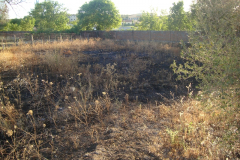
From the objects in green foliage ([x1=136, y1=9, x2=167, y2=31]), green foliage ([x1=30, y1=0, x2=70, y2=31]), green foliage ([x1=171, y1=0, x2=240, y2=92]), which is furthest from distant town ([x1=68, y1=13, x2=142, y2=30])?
green foliage ([x1=171, y1=0, x2=240, y2=92])

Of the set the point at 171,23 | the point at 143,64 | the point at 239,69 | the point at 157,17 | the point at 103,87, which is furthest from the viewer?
the point at 157,17

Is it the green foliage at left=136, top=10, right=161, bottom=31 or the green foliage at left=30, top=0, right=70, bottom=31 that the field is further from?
the green foliage at left=30, top=0, right=70, bottom=31

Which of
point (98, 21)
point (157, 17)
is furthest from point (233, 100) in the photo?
point (98, 21)

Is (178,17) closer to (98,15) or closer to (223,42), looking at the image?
(98,15)

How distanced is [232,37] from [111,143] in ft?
7.77

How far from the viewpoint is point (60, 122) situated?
3.79 m

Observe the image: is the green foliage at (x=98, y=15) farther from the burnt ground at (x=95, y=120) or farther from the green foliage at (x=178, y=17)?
the burnt ground at (x=95, y=120)

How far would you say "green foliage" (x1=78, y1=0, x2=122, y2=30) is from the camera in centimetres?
3070

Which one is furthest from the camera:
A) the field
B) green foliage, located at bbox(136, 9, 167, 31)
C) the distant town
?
the distant town

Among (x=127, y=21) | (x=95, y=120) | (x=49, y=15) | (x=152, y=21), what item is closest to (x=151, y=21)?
(x=152, y=21)

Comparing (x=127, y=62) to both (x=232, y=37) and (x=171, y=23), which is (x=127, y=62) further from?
(x=171, y=23)

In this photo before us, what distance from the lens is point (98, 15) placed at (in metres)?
30.7

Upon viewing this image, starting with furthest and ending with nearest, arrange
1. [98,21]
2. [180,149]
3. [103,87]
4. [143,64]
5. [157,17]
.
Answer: [98,21] → [157,17] → [143,64] → [103,87] → [180,149]

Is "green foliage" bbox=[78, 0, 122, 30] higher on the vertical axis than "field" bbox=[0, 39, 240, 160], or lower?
higher
